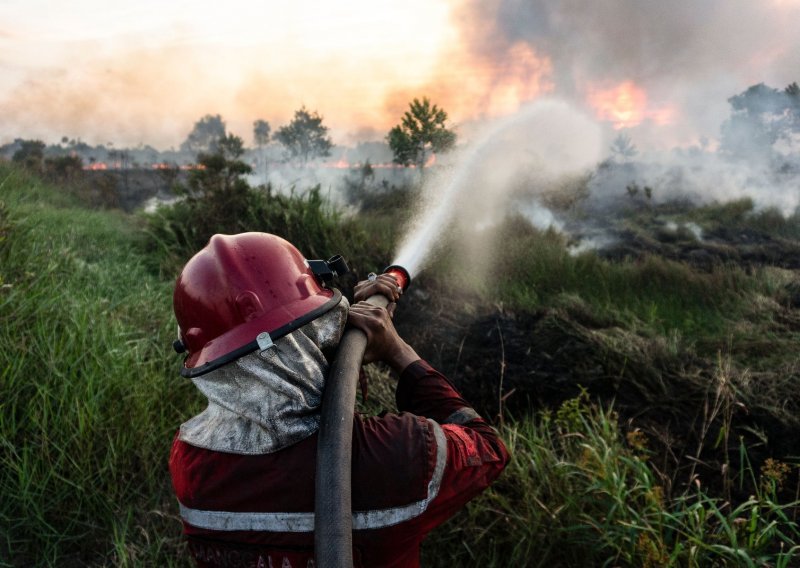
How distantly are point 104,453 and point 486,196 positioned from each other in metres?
8.15

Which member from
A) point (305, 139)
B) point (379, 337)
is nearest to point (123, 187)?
point (305, 139)

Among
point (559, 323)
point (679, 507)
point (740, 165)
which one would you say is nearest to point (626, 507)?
point (679, 507)

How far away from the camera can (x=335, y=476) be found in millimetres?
1153

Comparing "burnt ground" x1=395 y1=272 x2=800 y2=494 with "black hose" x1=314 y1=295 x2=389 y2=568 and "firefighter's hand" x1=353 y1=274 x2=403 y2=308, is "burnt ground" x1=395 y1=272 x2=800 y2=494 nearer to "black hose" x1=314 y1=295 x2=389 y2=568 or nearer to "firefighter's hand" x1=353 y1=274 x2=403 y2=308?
"firefighter's hand" x1=353 y1=274 x2=403 y2=308

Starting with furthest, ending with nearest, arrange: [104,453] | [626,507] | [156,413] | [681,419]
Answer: [681,419]
[156,413]
[104,453]
[626,507]

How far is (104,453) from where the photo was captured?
2.80m

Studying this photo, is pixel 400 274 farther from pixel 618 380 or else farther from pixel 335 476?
pixel 618 380

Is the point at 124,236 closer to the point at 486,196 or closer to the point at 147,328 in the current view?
the point at 147,328

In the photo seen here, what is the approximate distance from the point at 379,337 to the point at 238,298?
45 centimetres

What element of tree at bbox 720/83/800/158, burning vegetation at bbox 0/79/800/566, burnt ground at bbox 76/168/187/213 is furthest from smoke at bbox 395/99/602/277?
tree at bbox 720/83/800/158

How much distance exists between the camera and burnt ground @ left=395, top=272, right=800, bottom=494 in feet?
10.4

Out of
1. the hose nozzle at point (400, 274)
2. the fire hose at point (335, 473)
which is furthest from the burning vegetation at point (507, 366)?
the fire hose at point (335, 473)

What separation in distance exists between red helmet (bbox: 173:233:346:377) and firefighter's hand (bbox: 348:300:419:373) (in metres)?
0.14

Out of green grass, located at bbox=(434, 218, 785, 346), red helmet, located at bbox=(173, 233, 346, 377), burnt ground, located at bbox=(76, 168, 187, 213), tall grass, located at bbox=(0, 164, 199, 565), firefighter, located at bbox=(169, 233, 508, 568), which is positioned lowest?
green grass, located at bbox=(434, 218, 785, 346)
